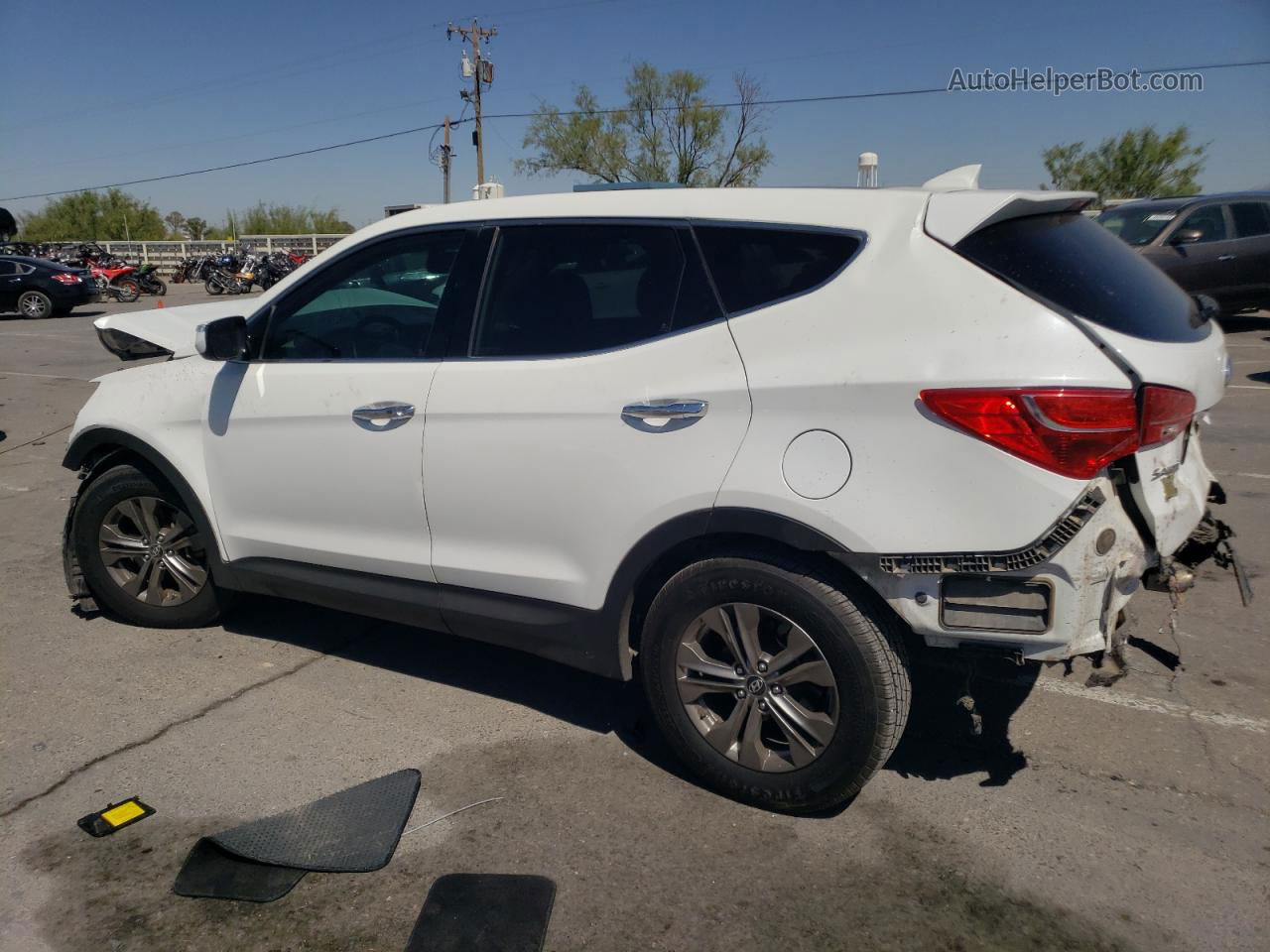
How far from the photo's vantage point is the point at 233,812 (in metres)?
3.14

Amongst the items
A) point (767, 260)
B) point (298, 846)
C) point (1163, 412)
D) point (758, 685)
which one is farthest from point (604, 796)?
point (1163, 412)

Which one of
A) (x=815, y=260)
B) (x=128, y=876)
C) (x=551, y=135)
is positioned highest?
(x=551, y=135)

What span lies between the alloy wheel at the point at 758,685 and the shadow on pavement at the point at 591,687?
0.33 metres

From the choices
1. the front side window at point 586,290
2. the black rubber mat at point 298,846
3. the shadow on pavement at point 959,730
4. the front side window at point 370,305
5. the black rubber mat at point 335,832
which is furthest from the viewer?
the front side window at point 370,305

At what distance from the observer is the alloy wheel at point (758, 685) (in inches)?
116

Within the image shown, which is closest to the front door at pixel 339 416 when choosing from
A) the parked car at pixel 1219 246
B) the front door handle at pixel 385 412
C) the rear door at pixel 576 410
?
the front door handle at pixel 385 412

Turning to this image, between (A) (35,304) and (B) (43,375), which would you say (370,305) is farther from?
(A) (35,304)

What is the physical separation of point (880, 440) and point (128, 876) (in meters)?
2.45

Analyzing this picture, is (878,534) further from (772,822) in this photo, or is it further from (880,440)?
(772,822)

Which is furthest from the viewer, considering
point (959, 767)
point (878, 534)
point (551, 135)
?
point (551, 135)

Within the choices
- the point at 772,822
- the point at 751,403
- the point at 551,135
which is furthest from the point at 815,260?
the point at 551,135

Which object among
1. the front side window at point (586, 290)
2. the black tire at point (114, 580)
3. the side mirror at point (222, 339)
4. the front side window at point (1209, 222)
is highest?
the front side window at point (1209, 222)

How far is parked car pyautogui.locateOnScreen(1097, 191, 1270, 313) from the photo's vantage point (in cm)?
1355

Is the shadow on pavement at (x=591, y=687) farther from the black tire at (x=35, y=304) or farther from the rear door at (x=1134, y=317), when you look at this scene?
the black tire at (x=35, y=304)
